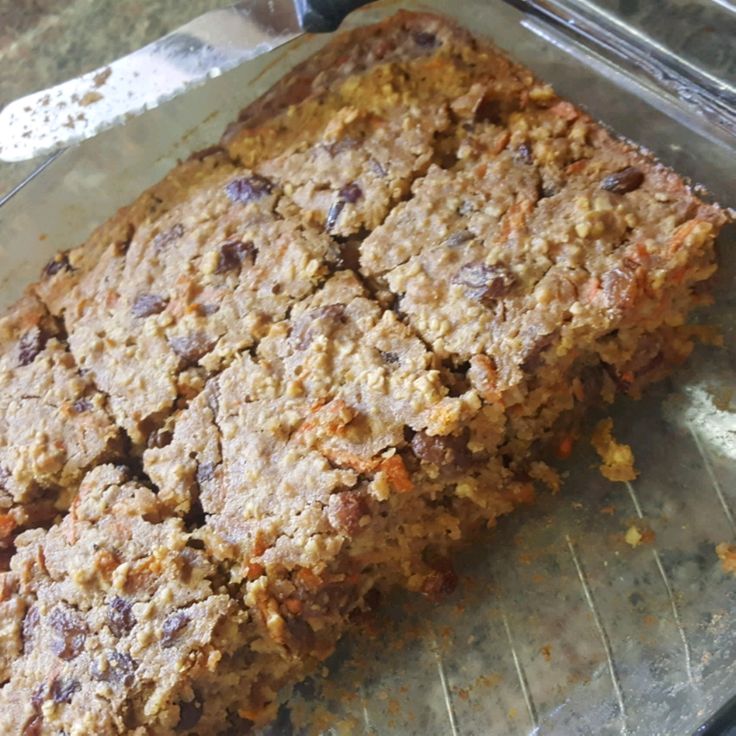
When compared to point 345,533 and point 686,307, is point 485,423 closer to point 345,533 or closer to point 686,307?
point 345,533

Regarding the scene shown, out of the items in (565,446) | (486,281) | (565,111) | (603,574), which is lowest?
(603,574)

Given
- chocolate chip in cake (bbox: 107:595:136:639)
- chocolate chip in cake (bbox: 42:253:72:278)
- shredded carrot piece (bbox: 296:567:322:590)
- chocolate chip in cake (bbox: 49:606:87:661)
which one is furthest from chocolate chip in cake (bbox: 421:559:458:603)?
chocolate chip in cake (bbox: 42:253:72:278)

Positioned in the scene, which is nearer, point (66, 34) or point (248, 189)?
point (248, 189)

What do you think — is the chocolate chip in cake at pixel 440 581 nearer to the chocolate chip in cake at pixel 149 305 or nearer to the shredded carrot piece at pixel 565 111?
the chocolate chip in cake at pixel 149 305

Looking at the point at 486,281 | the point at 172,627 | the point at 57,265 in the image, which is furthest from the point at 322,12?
the point at 172,627

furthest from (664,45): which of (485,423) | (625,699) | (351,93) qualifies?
(625,699)

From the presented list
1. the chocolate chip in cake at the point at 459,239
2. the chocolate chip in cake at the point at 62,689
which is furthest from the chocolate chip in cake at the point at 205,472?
the chocolate chip in cake at the point at 459,239

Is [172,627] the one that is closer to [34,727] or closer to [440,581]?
[34,727]
